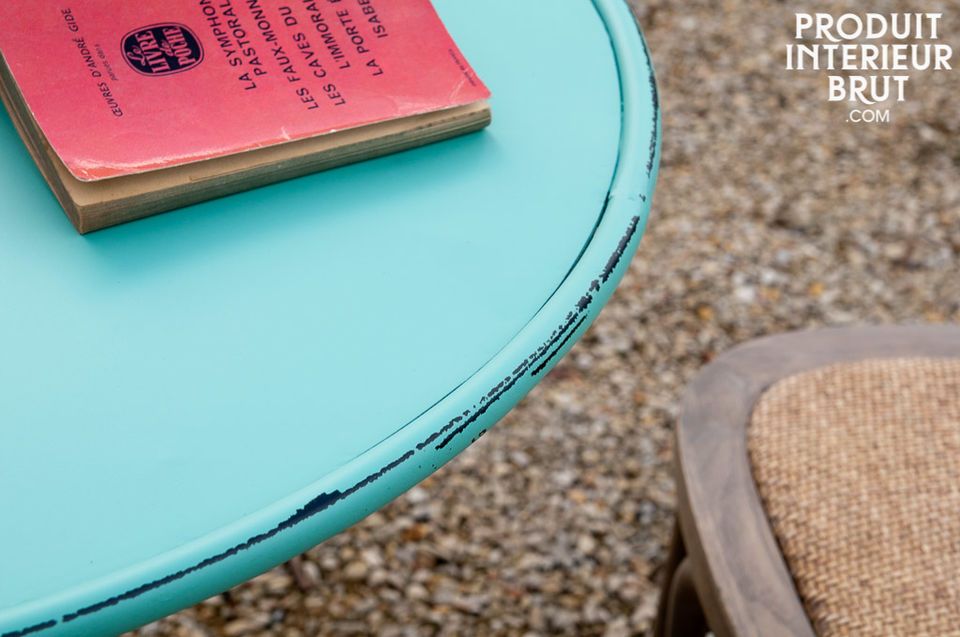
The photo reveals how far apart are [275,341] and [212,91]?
0.22 metres

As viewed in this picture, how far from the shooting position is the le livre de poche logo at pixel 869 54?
258 centimetres

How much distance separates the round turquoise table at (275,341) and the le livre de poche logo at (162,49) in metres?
0.11

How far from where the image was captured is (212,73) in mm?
779

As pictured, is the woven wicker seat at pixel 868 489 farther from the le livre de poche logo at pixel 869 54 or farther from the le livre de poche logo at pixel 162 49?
the le livre de poche logo at pixel 869 54

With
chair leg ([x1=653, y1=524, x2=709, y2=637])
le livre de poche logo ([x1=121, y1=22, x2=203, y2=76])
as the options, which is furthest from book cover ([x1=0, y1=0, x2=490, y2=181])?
chair leg ([x1=653, y1=524, x2=709, y2=637])

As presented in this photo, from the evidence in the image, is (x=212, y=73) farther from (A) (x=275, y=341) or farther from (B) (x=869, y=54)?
(B) (x=869, y=54)

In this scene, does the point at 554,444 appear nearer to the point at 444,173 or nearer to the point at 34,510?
the point at 444,173

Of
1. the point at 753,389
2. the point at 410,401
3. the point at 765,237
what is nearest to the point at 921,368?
the point at 753,389

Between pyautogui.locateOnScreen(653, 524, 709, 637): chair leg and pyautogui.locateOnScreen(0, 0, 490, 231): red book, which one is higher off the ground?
pyautogui.locateOnScreen(0, 0, 490, 231): red book

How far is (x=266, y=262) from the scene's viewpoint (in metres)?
0.72

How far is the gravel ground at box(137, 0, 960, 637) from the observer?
5.21 ft

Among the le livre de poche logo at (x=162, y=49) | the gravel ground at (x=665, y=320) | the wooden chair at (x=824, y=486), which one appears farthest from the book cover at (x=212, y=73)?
the gravel ground at (x=665, y=320)

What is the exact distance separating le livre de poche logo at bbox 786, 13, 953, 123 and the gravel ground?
38mm

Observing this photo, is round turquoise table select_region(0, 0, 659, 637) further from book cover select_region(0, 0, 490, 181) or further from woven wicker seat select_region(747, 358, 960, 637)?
woven wicker seat select_region(747, 358, 960, 637)
